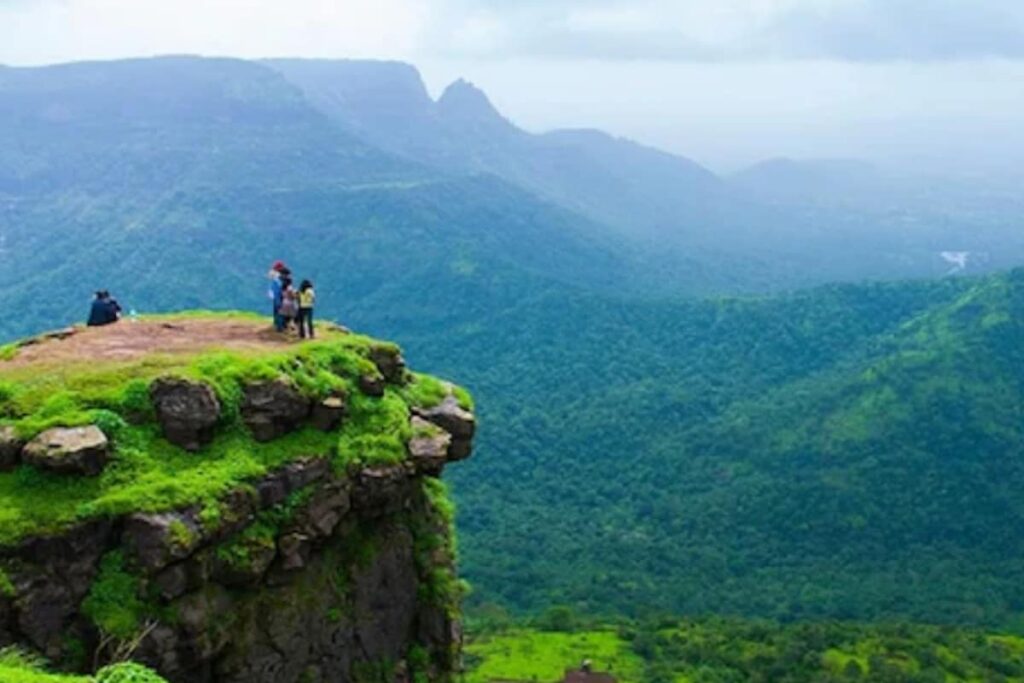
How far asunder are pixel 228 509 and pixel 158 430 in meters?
1.79

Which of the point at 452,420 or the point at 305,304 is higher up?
the point at 305,304

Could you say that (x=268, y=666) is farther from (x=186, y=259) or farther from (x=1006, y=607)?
(x=186, y=259)

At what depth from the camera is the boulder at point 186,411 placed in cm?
1627

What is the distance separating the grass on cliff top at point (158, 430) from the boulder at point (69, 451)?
0.14m

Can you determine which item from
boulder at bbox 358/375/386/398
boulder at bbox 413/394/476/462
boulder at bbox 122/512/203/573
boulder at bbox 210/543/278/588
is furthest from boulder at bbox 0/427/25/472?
boulder at bbox 413/394/476/462

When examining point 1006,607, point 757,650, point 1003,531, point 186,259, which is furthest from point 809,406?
point 186,259

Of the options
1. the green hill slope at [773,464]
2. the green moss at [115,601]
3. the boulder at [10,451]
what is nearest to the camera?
the green moss at [115,601]

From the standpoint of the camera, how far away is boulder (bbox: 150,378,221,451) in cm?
1627

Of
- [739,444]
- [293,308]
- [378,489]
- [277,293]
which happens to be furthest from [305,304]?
[739,444]

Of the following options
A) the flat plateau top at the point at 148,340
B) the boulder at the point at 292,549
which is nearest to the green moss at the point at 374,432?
the boulder at the point at 292,549

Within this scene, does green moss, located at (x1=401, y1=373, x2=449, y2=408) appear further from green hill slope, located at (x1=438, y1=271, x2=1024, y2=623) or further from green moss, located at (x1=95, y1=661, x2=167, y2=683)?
green hill slope, located at (x1=438, y1=271, x2=1024, y2=623)

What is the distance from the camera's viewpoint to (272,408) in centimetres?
1722

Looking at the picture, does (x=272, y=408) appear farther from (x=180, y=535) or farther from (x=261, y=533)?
(x=180, y=535)

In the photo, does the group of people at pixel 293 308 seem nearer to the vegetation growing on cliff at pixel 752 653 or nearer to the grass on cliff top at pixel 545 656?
the vegetation growing on cliff at pixel 752 653
